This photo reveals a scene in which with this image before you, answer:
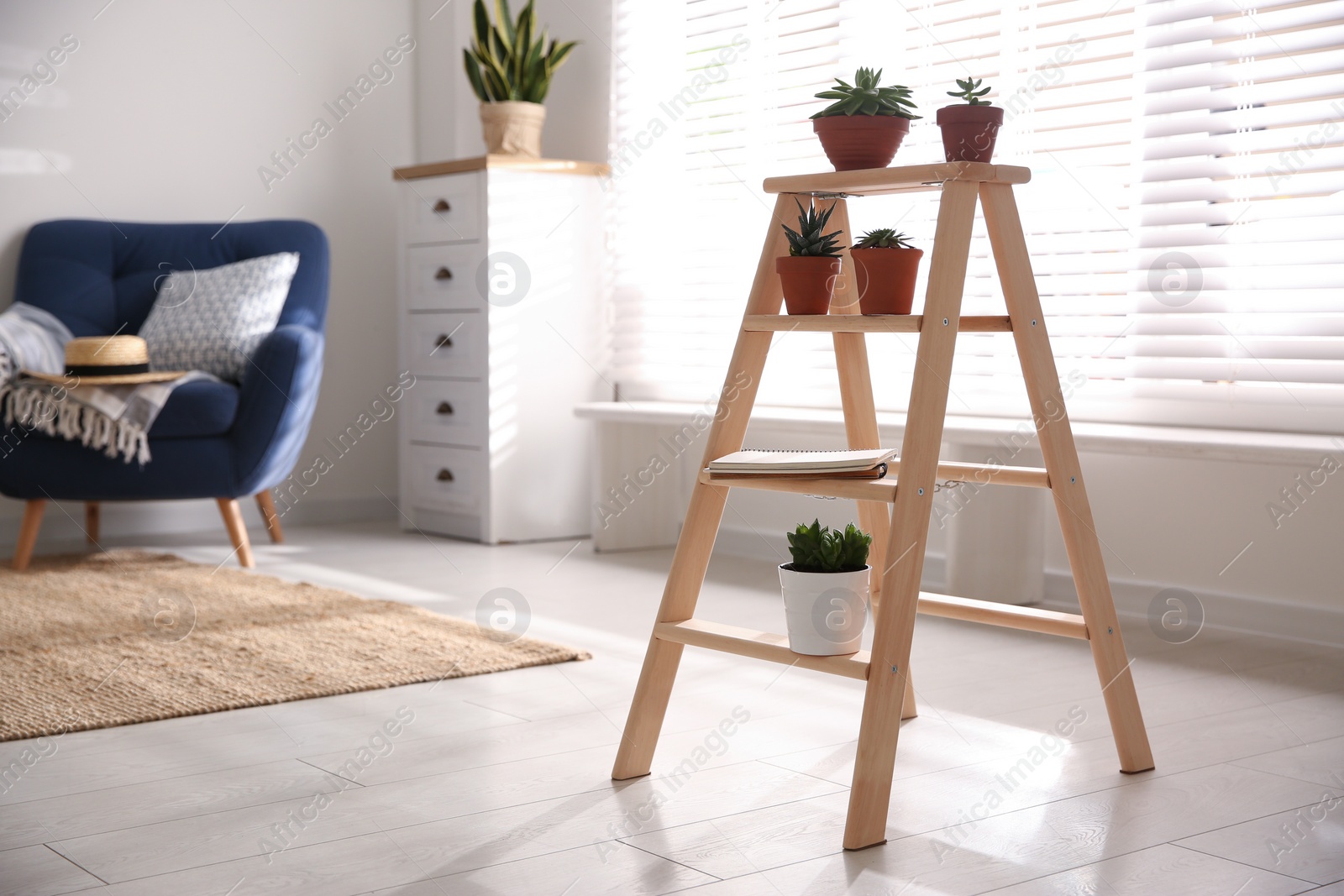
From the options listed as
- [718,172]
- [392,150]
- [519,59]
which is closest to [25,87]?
[392,150]

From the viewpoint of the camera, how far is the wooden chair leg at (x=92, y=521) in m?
3.69

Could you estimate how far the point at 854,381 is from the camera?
176cm

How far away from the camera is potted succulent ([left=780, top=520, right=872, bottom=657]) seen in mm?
1501

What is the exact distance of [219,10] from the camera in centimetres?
402

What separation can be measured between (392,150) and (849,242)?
3.03m

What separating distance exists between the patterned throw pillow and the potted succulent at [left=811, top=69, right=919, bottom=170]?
2214mm

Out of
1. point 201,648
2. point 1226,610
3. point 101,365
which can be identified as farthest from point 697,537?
point 101,365

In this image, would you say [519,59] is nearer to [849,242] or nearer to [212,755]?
[849,242]

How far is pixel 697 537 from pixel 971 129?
0.60 metres

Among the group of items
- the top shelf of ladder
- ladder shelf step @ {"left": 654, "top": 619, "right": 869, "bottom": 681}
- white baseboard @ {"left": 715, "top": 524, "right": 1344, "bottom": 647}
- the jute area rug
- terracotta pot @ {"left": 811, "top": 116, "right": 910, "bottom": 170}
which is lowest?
the jute area rug

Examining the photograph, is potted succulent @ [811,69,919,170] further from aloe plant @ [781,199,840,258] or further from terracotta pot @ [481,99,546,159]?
terracotta pot @ [481,99,546,159]

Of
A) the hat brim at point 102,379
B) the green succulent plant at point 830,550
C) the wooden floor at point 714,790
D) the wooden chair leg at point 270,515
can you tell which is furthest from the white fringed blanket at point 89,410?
the green succulent plant at point 830,550

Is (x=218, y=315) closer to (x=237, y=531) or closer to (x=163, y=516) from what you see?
(x=237, y=531)

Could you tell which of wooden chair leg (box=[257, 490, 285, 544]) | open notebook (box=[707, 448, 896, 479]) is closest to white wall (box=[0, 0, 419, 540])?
wooden chair leg (box=[257, 490, 285, 544])
